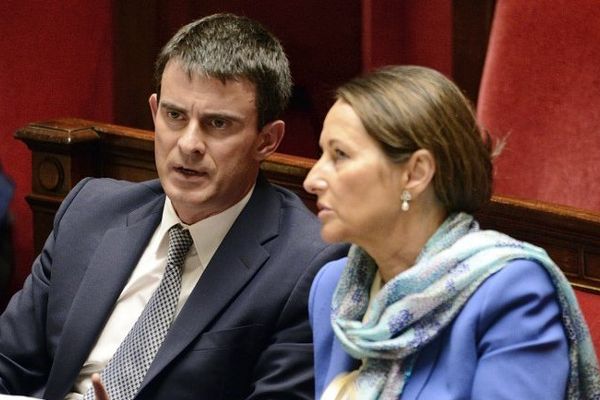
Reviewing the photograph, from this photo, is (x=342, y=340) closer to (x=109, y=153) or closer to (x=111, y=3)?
(x=109, y=153)

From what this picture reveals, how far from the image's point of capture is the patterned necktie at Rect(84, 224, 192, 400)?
1.49 m

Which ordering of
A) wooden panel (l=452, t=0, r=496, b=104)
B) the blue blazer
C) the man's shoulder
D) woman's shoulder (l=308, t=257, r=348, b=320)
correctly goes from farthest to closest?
wooden panel (l=452, t=0, r=496, b=104) → the man's shoulder → woman's shoulder (l=308, t=257, r=348, b=320) → the blue blazer

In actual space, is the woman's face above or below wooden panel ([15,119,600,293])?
above

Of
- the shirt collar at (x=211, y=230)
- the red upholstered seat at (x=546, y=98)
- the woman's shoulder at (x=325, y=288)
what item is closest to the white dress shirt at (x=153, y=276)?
the shirt collar at (x=211, y=230)

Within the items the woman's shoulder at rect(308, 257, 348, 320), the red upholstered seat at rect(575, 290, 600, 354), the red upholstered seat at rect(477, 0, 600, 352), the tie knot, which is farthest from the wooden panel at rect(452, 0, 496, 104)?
the woman's shoulder at rect(308, 257, 348, 320)

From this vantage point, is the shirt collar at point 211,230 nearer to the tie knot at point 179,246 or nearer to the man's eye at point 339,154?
the tie knot at point 179,246

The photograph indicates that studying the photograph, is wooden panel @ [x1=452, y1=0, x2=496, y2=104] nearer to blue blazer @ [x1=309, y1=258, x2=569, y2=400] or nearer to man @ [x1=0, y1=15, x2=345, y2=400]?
man @ [x1=0, y1=15, x2=345, y2=400]

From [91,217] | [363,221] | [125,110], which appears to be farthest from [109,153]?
[363,221]

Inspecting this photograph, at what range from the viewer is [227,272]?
150cm

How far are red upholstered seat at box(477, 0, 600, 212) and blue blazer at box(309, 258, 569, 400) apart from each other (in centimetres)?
80

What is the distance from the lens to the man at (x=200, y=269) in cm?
147

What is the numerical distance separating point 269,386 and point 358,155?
1.17 feet

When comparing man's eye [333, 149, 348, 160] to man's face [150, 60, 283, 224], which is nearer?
man's eye [333, 149, 348, 160]

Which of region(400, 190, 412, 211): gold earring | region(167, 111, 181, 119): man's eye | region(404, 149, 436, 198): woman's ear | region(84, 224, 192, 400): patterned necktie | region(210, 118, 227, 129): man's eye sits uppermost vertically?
region(404, 149, 436, 198): woman's ear
